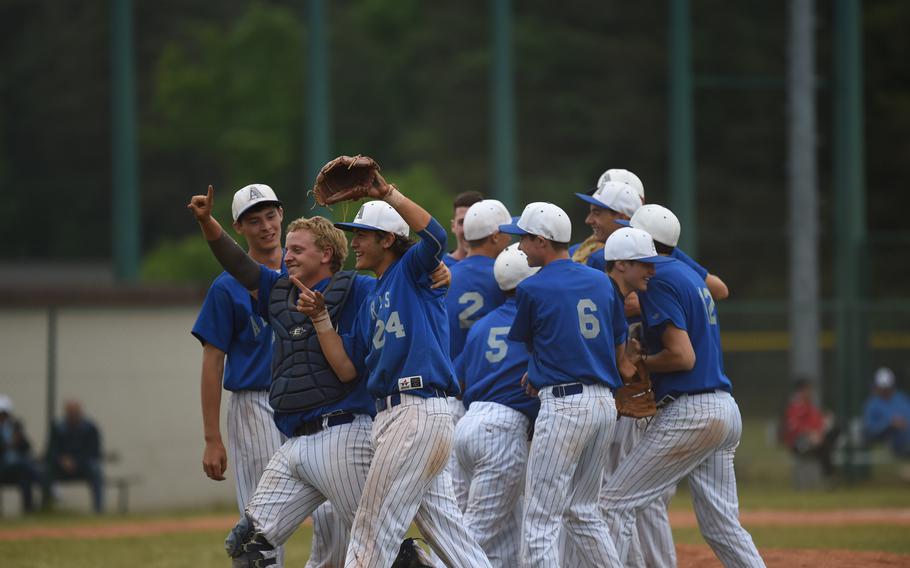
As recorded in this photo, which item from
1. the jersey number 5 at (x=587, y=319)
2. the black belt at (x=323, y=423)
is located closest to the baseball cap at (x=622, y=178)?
the jersey number 5 at (x=587, y=319)

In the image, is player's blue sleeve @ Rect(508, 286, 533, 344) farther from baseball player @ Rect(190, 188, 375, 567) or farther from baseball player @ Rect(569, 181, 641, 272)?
baseball player @ Rect(569, 181, 641, 272)

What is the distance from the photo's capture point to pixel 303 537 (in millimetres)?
12117

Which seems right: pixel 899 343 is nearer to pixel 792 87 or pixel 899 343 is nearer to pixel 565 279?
pixel 792 87

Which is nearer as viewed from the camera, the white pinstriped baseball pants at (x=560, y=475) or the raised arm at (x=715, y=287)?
the white pinstriped baseball pants at (x=560, y=475)

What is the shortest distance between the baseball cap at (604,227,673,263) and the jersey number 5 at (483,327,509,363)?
837 mm

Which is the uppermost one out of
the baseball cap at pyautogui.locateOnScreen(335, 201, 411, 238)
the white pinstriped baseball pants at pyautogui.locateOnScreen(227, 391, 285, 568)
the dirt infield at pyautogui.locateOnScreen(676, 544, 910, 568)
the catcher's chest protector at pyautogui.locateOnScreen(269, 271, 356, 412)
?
the baseball cap at pyautogui.locateOnScreen(335, 201, 411, 238)

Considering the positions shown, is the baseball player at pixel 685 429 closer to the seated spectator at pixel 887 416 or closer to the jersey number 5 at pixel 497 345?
the jersey number 5 at pixel 497 345

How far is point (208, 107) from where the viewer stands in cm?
3669

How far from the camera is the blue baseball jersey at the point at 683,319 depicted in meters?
7.20

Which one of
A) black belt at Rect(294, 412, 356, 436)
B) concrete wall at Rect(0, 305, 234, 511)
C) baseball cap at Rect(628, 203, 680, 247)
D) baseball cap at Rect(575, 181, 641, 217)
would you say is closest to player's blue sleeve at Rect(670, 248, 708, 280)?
baseball cap at Rect(628, 203, 680, 247)

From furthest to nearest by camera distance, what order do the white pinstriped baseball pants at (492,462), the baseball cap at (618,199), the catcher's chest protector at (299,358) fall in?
the baseball cap at (618,199) < the white pinstriped baseball pants at (492,462) < the catcher's chest protector at (299,358)

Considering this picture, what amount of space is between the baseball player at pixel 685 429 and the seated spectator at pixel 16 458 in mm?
9290

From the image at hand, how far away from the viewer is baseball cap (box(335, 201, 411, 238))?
6.53 meters

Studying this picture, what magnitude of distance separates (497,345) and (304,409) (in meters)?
1.62
